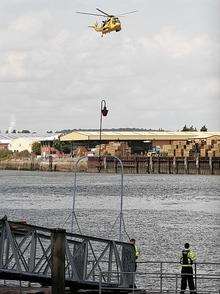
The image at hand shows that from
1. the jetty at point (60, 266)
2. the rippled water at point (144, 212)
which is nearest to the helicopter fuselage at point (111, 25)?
the rippled water at point (144, 212)

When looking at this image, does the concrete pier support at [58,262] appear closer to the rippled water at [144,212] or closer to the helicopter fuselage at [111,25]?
the rippled water at [144,212]

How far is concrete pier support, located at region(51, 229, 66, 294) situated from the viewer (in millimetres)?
27891

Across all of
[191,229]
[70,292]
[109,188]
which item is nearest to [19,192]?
[109,188]

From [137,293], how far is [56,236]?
4290mm

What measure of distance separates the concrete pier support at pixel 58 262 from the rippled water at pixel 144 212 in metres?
28.3

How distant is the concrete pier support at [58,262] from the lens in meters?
27.9

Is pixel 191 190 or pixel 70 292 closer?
pixel 70 292

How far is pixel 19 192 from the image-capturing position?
5640 inches

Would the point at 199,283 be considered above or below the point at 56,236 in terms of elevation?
below

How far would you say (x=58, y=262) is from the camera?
2791 centimetres

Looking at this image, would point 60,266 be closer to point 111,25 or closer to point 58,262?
point 58,262

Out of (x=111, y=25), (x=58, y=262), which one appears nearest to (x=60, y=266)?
(x=58, y=262)

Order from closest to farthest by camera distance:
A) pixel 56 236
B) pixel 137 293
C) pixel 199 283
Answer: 1. pixel 56 236
2. pixel 137 293
3. pixel 199 283

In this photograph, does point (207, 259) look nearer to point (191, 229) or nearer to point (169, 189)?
point (191, 229)
